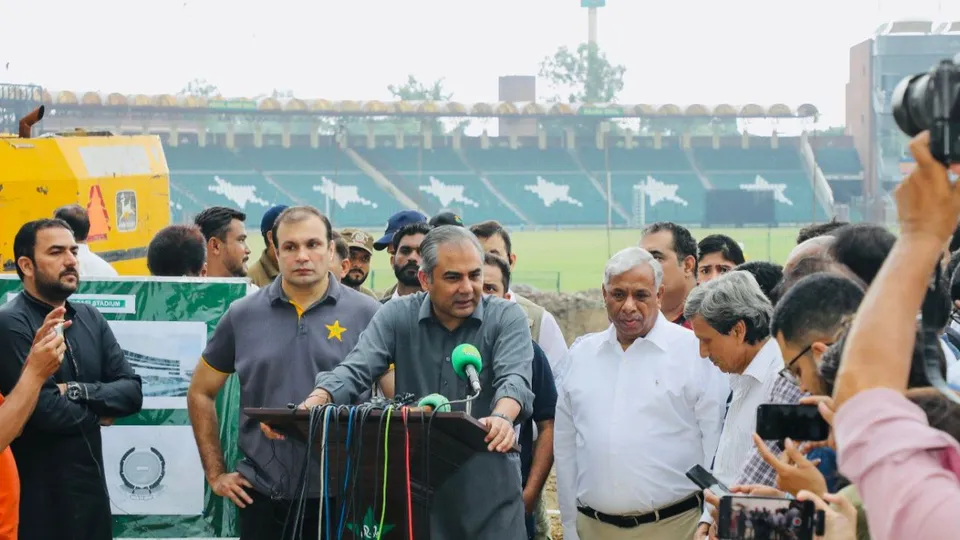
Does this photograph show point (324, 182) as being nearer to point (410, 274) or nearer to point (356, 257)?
point (356, 257)

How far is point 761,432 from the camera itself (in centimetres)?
314

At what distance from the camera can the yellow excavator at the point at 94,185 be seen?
11.8 m

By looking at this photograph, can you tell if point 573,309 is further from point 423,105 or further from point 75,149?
point 423,105

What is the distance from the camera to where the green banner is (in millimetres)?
Result: 7023

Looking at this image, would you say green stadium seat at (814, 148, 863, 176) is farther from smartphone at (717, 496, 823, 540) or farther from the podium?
smartphone at (717, 496, 823, 540)

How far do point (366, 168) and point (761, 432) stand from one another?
2847 inches

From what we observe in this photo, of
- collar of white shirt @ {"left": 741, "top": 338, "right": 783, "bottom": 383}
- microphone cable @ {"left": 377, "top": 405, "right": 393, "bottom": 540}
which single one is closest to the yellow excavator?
microphone cable @ {"left": 377, "top": 405, "right": 393, "bottom": 540}

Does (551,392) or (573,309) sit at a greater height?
(551,392)

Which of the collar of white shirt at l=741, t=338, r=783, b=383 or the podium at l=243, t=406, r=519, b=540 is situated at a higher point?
the collar of white shirt at l=741, t=338, r=783, b=383

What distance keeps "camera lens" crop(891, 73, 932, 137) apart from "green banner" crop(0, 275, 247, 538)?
5.26 meters

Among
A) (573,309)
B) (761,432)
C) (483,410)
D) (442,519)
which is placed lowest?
(573,309)

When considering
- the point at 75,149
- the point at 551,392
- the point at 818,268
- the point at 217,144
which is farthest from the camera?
the point at 217,144

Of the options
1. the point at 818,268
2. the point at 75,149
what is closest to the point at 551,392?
the point at 818,268

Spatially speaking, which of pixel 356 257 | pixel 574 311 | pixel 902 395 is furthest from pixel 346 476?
pixel 574 311
